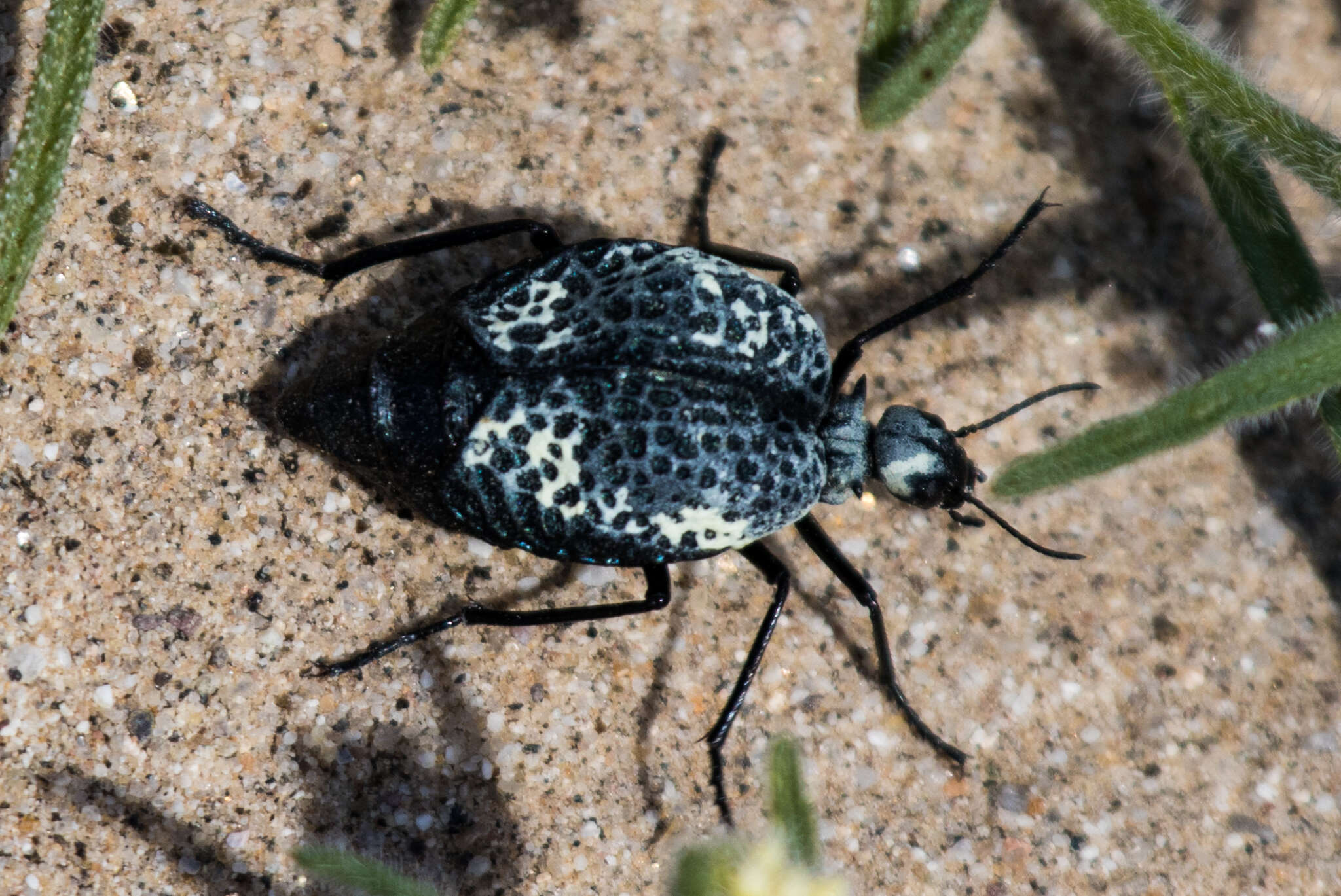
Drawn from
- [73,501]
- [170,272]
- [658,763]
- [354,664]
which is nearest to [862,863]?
[658,763]

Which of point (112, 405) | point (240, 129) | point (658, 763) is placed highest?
point (240, 129)

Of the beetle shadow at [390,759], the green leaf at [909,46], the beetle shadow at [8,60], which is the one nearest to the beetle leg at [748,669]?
the beetle shadow at [390,759]

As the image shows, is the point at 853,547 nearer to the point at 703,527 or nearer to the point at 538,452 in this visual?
the point at 703,527

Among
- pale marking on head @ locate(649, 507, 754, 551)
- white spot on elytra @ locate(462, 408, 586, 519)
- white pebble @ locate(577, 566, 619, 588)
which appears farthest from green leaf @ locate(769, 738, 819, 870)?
white pebble @ locate(577, 566, 619, 588)

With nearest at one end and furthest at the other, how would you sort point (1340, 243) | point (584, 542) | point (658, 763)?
point (584, 542), point (658, 763), point (1340, 243)

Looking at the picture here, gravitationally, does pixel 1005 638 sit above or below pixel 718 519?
→ below

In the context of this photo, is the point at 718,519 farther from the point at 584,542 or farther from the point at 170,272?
the point at 170,272

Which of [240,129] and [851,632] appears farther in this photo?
[851,632]

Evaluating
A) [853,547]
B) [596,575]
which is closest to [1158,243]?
[853,547]
